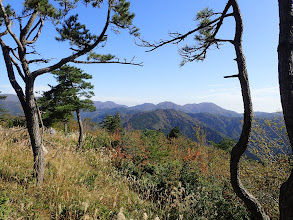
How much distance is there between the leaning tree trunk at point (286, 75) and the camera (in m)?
1.47

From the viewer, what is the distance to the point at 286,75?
1529mm

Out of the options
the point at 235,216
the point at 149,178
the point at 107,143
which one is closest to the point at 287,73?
the point at 235,216

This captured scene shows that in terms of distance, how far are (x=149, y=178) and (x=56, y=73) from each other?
6.67 m

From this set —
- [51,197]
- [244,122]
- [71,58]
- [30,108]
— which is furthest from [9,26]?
[244,122]

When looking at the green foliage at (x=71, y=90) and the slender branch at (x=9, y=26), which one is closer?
the slender branch at (x=9, y=26)

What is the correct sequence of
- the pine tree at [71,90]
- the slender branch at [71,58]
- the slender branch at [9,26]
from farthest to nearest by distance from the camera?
1. the pine tree at [71,90]
2. the slender branch at [71,58]
3. the slender branch at [9,26]

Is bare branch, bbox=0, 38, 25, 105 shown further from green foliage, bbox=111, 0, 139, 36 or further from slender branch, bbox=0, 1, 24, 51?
green foliage, bbox=111, 0, 139, 36

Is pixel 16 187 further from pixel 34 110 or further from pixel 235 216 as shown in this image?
pixel 235 216

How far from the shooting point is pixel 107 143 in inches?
333

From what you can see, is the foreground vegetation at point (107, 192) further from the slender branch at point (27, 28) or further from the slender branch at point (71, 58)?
the slender branch at point (27, 28)

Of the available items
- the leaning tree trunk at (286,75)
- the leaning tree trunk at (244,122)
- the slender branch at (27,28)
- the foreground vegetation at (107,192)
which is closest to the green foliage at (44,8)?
the slender branch at (27,28)

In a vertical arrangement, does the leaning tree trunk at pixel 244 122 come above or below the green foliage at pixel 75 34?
below

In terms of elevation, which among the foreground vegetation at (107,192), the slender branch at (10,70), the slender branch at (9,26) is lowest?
the foreground vegetation at (107,192)

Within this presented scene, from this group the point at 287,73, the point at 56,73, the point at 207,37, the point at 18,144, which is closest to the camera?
the point at 287,73
